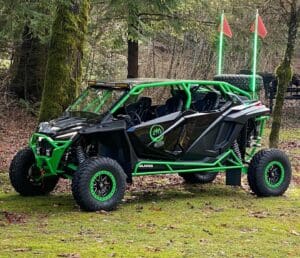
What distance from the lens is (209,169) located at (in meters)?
9.65

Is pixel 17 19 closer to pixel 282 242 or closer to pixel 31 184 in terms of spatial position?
pixel 31 184

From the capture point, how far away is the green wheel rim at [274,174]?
32.6 ft

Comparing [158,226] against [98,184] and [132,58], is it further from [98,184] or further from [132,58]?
[132,58]

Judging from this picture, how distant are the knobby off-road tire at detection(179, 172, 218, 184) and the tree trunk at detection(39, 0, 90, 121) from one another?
240cm

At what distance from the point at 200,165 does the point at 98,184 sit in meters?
1.86

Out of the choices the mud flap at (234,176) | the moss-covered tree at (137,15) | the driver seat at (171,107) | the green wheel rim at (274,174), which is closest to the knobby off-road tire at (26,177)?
the driver seat at (171,107)

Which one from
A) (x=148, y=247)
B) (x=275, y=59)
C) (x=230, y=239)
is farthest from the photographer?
(x=275, y=59)

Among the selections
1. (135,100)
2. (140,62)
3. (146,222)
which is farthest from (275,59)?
(146,222)

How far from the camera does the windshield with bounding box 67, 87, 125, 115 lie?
29.7 feet

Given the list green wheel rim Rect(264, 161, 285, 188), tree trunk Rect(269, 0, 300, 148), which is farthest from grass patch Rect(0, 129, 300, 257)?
tree trunk Rect(269, 0, 300, 148)

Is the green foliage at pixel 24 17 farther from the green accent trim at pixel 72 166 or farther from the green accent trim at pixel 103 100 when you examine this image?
the green accent trim at pixel 72 166

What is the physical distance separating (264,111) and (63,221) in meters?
3.88

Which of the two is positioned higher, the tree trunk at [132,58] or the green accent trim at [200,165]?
the tree trunk at [132,58]

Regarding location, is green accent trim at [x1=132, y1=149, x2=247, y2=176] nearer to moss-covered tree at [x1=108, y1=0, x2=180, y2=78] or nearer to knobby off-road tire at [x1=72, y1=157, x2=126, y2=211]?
knobby off-road tire at [x1=72, y1=157, x2=126, y2=211]
